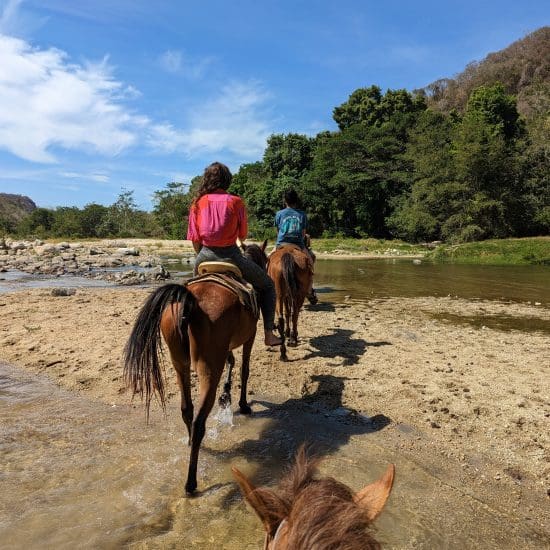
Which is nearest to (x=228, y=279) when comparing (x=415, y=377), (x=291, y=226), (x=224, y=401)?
(x=224, y=401)

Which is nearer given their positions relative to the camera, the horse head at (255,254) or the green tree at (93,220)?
the horse head at (255,254)

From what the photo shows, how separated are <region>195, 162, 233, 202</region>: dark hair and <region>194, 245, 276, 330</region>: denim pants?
58cm

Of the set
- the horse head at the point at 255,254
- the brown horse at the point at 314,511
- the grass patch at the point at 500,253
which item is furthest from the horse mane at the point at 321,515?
the grass patch at the point at 500,253

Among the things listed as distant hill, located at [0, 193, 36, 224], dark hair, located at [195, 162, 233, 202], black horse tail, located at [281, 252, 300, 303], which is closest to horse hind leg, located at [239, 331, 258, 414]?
dark hair, located at [195, 162, 233, 202]

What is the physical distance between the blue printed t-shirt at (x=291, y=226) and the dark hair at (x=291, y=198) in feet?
0.38

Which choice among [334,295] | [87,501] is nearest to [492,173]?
[334,295]

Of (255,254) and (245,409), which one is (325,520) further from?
(255,254)

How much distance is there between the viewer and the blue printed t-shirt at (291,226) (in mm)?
7871

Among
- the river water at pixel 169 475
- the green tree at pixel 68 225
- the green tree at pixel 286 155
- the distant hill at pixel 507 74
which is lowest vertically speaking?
the river water at pixel 169 475

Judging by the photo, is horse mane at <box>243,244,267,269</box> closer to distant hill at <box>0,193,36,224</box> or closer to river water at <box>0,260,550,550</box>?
river water at <box>0,260,550,550</box>

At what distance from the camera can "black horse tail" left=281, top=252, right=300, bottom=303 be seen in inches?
258

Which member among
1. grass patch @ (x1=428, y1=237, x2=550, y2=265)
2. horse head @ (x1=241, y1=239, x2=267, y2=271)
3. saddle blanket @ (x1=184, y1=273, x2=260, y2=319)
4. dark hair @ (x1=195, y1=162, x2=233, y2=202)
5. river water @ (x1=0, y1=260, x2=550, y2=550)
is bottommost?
river water @ (x1=0, y1=260, x2=550, y2=550)

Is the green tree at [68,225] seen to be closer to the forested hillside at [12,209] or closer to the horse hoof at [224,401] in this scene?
the forested hillside at [12,209]

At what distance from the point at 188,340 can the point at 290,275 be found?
3445 millimetres
